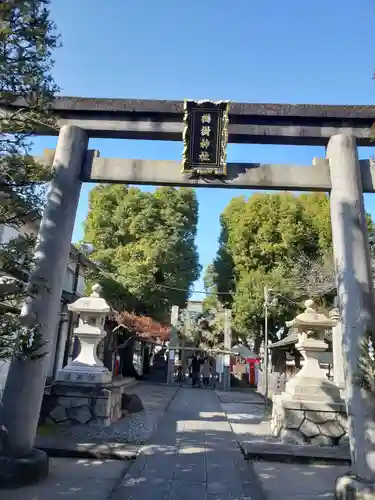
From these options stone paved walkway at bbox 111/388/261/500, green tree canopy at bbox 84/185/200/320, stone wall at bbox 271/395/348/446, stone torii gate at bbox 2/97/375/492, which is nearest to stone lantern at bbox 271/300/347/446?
stone wall at bbox 271/395/348/446

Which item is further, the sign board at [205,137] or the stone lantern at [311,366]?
the stone lantern at [311,366]

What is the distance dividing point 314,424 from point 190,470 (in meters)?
3.49

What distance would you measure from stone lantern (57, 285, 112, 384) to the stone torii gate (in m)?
A: 3.77

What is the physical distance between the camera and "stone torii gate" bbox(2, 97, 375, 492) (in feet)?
17.5

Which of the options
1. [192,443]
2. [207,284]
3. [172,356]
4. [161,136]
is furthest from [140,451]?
[207,284]

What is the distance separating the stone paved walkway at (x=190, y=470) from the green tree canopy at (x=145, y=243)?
15.1 meters

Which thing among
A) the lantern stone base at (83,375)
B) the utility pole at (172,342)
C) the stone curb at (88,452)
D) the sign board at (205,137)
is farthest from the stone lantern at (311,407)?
the utility pole at (172,342)

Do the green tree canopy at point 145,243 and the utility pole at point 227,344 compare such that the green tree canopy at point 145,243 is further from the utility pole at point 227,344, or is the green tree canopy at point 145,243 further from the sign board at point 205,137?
the sign board at point 205,137

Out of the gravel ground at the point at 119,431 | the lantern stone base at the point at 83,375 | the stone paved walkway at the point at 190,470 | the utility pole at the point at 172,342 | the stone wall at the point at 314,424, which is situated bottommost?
the stone paved walkway at the point at 190,470

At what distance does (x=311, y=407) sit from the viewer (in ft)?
26.1

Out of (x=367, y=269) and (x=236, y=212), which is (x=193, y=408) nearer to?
(x=367, y=269)

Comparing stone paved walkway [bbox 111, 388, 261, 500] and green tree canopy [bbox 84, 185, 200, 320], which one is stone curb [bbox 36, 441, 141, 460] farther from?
green tree canopy [bbox 84, 185, 200, 320]

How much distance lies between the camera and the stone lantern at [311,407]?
7.79 m

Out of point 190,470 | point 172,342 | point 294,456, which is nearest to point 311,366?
point 294,456
